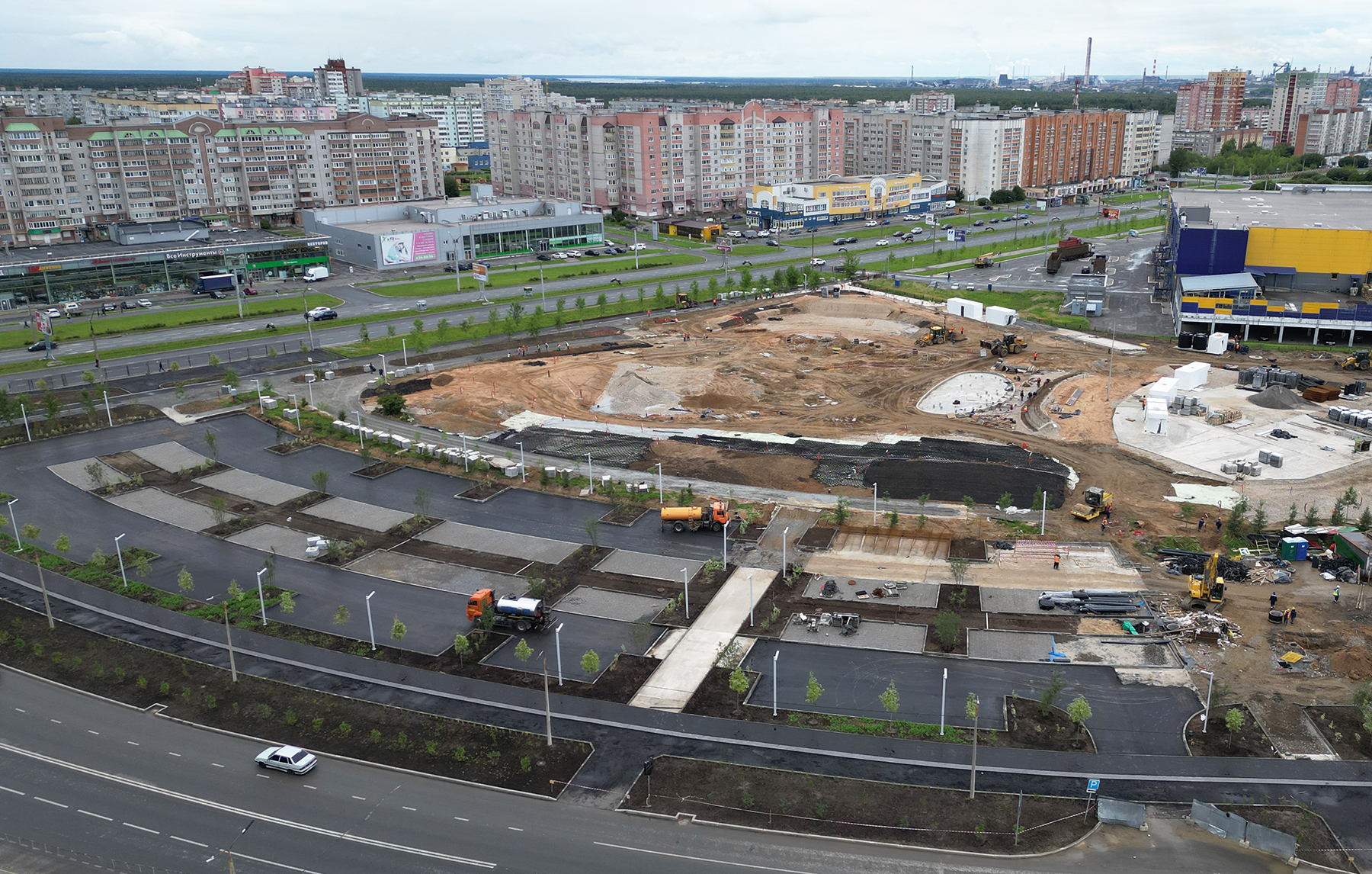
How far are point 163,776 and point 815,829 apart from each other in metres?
19.6

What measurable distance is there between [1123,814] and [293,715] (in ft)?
83.5

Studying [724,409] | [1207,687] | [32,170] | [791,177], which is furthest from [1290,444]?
[32,170]

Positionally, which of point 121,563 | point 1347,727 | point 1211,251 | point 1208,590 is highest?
point 1211,251

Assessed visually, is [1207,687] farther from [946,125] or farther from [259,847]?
[946,125]

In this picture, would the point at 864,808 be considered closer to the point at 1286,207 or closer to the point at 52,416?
the point at 52,416

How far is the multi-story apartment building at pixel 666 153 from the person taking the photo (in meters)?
144

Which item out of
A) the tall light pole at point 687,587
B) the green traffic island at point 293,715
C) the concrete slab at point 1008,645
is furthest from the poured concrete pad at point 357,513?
the concrete slab at point 1008,645

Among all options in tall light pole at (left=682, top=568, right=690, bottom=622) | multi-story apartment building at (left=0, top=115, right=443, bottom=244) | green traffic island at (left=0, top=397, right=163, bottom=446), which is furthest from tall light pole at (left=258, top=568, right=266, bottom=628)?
multi-story apartment building at (left=0, top=115, right=443, bottom=244)

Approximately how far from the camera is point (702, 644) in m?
35.6

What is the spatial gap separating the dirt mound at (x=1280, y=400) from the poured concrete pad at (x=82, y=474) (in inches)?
2666

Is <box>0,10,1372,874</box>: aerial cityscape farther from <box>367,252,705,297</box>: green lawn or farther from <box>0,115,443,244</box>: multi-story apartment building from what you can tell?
<box>0,115,443,244</box>: multi-story apartment building

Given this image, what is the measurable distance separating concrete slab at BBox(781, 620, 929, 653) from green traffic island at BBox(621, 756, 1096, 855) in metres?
7.73

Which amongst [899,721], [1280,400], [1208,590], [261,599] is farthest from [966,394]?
[261,599]

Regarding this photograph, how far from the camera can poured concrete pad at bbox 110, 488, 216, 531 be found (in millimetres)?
46500
